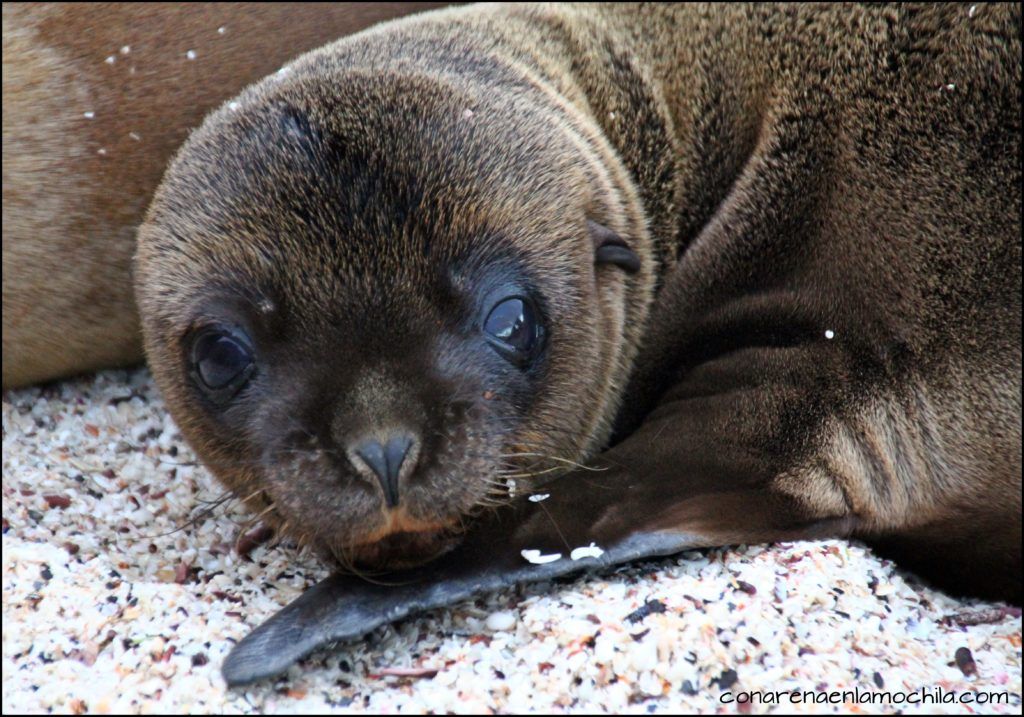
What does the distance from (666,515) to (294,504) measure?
3.42ft

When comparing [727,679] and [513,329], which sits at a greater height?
[513,329]

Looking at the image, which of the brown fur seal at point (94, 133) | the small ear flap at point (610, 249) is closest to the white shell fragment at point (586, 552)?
the small ear flap at point (610, 249)

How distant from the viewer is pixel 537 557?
3133mm

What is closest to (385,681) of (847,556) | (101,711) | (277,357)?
(101,711)

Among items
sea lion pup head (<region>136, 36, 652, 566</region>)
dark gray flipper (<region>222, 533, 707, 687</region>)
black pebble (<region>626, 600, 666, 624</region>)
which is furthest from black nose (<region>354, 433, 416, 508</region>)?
black pebble (<region>626, 600, 666, 624</region>)

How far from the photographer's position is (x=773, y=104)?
4.06 meters

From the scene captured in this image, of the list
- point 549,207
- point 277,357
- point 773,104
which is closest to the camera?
point 277,357

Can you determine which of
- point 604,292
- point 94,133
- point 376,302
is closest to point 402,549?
point 376,302

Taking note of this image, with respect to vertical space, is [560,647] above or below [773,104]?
below

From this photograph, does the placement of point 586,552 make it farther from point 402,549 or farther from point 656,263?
point 656,263

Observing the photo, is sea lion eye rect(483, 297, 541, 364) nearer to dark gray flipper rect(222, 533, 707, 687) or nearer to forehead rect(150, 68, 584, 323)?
forehead rect(150, 68, 584, 323)

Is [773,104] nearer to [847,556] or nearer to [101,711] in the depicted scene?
[847,556]

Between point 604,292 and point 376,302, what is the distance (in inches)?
37.0

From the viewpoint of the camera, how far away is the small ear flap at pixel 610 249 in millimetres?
3660
